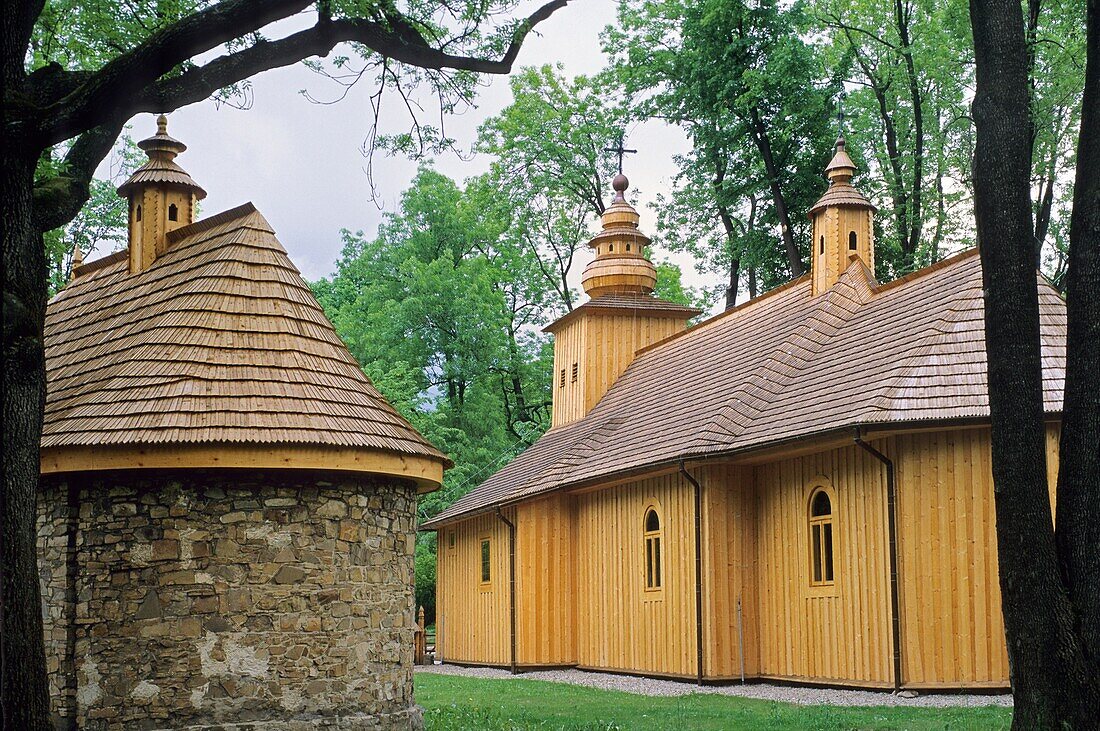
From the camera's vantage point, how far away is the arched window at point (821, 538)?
51.8 feet

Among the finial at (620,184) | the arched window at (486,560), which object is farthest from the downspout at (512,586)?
the finial at (620,184)

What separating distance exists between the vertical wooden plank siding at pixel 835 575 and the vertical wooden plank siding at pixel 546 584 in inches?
202

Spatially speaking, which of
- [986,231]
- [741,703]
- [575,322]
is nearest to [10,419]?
[986,231]

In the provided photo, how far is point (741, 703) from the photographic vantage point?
1392 centimetres

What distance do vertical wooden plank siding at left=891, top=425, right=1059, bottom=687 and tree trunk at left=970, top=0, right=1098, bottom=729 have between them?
19.0 ft

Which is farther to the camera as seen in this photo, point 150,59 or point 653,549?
point 653,549

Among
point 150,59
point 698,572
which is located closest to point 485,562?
point 698,572

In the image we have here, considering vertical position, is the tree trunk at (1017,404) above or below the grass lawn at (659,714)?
above

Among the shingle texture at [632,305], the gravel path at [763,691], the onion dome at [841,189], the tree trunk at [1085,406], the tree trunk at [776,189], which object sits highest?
the tree trunk at [776,189]

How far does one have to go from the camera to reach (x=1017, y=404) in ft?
27.5

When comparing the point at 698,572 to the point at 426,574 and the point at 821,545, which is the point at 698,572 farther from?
the point at 426,574

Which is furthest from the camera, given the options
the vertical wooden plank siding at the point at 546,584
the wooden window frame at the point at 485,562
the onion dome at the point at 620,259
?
the onion dome at the point at 620,259

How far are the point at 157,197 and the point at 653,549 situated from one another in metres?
8.74

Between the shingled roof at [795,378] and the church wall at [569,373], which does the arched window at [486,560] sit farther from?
the church wall at [569,373]
